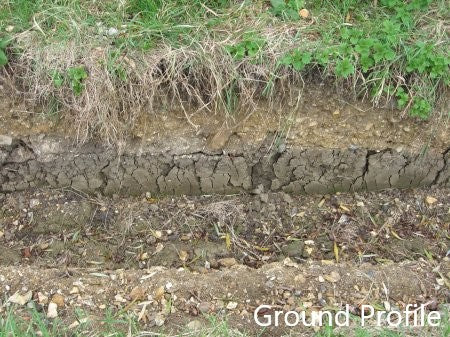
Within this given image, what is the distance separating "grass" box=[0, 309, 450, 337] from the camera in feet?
7.66

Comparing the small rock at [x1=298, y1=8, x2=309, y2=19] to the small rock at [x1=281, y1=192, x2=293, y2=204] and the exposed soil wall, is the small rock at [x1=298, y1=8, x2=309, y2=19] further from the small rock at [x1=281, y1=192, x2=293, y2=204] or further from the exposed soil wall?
the small rock at [x1=281, y1=192, x2=293, y2=204]

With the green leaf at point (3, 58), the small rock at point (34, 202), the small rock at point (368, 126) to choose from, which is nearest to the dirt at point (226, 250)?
the small rock at point (34, 202)

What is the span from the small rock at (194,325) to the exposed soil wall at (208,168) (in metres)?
0.98

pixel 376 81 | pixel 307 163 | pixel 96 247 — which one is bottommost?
pixel 96 247

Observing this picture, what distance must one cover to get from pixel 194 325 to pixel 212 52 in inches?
51.6

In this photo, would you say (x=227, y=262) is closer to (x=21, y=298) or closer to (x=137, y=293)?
(x=137, y=293)

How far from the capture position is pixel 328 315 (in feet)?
8.37

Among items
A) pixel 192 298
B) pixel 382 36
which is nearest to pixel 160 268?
pixel 192 298

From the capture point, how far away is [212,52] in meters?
2.78

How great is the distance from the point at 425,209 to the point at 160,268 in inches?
61.5

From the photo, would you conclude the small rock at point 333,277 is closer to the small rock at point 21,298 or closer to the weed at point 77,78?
the small rock at point 21,298

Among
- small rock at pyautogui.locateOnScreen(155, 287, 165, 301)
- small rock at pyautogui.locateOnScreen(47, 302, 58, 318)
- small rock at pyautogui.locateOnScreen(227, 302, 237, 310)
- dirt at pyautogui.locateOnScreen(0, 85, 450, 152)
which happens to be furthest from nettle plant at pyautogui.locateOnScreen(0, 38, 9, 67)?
small rock at pyautogui.locateOnScreen(227, 302, 237, 310)

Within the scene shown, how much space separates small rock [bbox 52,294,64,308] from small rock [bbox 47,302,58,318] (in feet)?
0.04

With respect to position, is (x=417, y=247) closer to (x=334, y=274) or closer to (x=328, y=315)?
(x=334, y=274)
